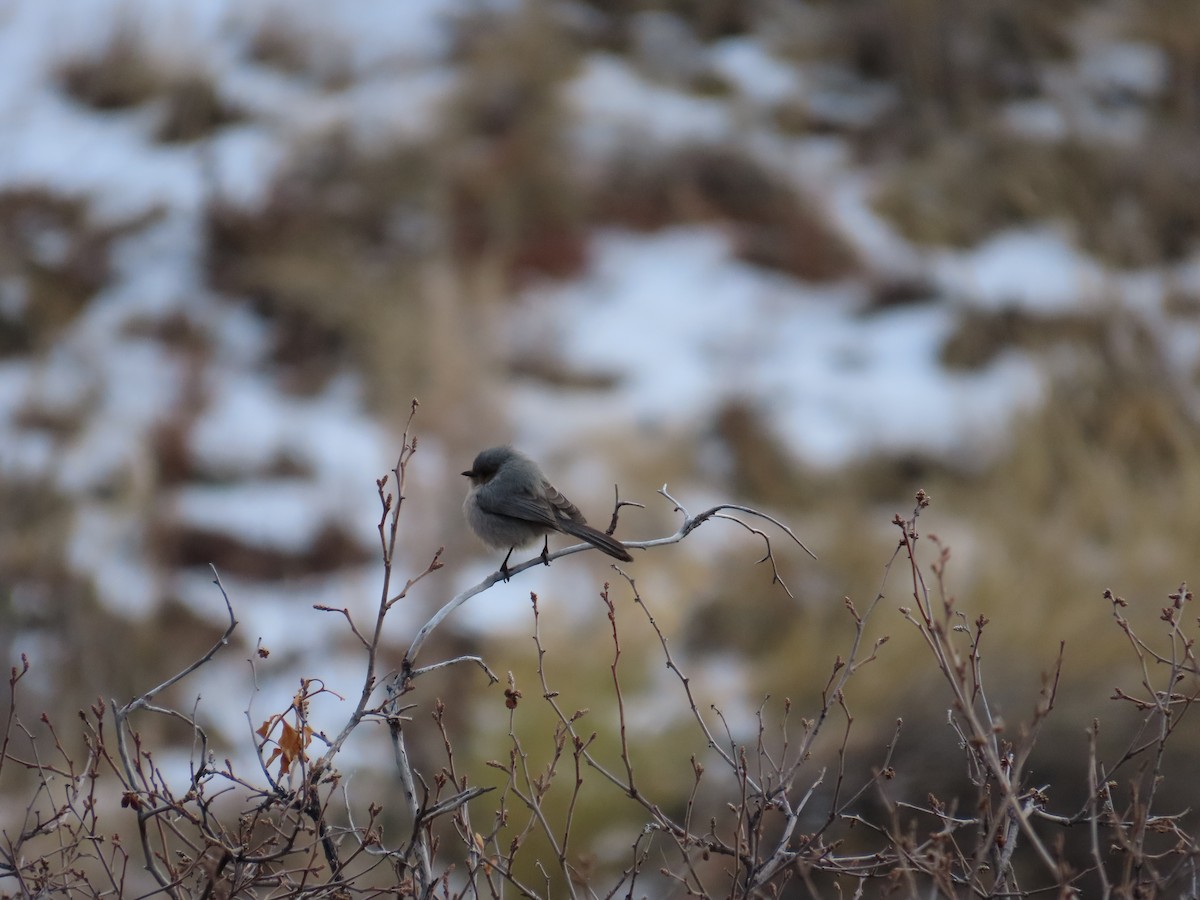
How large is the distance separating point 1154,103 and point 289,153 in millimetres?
8637

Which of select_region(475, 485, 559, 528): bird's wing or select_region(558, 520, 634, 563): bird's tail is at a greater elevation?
select_region(558, 520, 634, 563): bird's tail

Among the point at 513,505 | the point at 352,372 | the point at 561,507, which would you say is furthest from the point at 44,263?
the point at 561,507

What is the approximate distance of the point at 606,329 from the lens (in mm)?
9906

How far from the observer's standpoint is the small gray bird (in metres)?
4.27

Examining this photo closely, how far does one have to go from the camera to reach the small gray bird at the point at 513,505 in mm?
4273

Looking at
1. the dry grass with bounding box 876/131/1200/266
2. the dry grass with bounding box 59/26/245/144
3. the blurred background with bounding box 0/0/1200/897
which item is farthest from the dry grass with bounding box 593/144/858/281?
the dry grass with bounding box 59/26/245/144

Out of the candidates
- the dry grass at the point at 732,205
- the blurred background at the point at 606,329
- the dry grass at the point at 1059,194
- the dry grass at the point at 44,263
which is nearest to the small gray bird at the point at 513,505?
the blurred background at the point at 606,329

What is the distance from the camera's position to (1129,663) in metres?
6.08

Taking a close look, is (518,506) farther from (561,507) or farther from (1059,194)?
(1059,194)

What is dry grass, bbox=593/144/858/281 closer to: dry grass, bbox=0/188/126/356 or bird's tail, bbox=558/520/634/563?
dry grass, bbox=0/188/126/356

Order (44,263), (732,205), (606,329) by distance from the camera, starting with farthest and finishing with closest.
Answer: (732,205) < (44,263) < (606,329)

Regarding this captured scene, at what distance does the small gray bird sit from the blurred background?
8.44ft

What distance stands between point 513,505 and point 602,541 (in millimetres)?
858

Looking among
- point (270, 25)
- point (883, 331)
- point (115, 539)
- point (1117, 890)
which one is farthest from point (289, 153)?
point (1117, 890)
